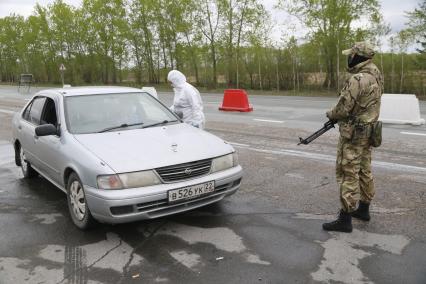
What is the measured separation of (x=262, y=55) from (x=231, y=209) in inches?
1019

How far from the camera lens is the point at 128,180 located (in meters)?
3.89

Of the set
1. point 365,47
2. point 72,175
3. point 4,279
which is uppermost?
point 365,47

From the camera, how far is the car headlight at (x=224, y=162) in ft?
14.4

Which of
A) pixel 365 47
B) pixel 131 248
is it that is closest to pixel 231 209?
pixel 131 248

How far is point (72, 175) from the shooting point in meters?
4.37

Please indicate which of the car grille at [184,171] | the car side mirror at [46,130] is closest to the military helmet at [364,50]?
the car grille at [184,171]

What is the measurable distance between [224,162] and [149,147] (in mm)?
820

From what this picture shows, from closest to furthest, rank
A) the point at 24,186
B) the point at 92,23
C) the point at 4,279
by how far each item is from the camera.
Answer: the point at 4,279 → the point at 24,186 → the point at 92,23

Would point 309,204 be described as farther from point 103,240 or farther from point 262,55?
point 262,55

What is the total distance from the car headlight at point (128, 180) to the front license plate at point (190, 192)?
22 centimetres

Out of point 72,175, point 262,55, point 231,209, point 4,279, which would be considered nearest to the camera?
point 4,279

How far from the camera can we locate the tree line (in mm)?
23562

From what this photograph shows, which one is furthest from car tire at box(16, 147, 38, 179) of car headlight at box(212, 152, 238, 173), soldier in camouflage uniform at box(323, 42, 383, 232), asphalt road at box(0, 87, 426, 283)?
soldier in camouflage uniform at box(323, 42, 383, 232)

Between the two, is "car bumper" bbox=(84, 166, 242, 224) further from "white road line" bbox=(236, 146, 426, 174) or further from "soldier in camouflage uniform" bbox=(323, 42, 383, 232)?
"white road line" bbox=(236, 146, 426, 174)
